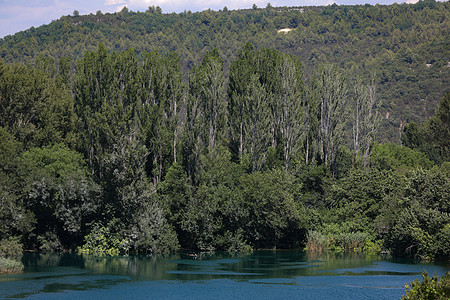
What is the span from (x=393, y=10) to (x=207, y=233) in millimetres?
148625

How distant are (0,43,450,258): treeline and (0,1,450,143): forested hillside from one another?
61925mm

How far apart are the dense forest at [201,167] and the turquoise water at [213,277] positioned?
3153 millimetres

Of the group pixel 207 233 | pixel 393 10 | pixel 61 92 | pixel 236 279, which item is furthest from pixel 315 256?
pixel 393 10

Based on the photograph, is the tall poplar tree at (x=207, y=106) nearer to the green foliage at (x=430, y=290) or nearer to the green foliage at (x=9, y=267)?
the green foliage at (x=9, y=267)

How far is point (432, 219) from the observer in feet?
138

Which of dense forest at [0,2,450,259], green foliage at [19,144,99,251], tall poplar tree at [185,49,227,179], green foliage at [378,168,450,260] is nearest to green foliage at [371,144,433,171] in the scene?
dense forest at [0,2,450,259]

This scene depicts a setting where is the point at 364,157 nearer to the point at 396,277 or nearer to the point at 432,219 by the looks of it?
the point at 432,219

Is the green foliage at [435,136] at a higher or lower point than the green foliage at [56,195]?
higher

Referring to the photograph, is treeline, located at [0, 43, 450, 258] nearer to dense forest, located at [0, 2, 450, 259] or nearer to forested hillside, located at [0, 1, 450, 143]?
dense forest, located at [0, 2, 450, 259]

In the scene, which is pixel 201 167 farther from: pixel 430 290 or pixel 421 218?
pixel 430 290

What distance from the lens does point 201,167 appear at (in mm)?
50125

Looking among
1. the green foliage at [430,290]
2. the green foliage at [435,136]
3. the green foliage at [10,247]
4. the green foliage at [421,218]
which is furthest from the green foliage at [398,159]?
the green foliage at [430,290]

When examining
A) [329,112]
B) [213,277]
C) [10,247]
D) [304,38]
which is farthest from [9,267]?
[304,38]

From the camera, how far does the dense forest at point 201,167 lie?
46.4 m
